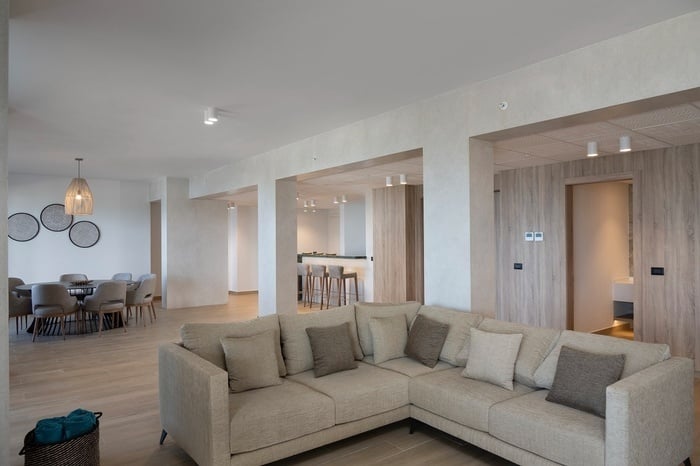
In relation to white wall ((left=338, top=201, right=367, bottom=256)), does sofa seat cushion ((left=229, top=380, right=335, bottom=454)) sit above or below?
below

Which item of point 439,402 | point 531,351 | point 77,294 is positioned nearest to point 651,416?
point 531,351

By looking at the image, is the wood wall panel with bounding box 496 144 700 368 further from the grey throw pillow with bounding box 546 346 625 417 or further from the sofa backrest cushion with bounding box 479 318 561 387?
the grey throw pillow with bounding box 546 346 625 417

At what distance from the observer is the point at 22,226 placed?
30.0 feet

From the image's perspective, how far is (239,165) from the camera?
788 cm

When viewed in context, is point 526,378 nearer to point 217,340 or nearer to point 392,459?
point 392,459

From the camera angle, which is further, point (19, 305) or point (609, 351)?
point (19, 305)

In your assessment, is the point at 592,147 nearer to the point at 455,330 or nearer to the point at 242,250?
the point at 455,330

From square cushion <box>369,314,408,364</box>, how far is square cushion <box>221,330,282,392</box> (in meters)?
0.90

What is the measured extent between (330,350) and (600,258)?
18.4 ft

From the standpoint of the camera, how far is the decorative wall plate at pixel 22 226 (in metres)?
9.02

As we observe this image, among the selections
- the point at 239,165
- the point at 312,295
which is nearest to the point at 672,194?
the point at 239,165

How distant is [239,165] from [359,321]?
187 inches

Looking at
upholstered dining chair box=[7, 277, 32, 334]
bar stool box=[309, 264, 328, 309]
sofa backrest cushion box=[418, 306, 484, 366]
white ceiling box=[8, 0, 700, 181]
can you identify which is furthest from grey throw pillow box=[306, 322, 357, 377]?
bar stool box=[309, 264, 328, 309]

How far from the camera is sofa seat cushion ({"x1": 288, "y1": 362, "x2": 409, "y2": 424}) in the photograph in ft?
10.2
